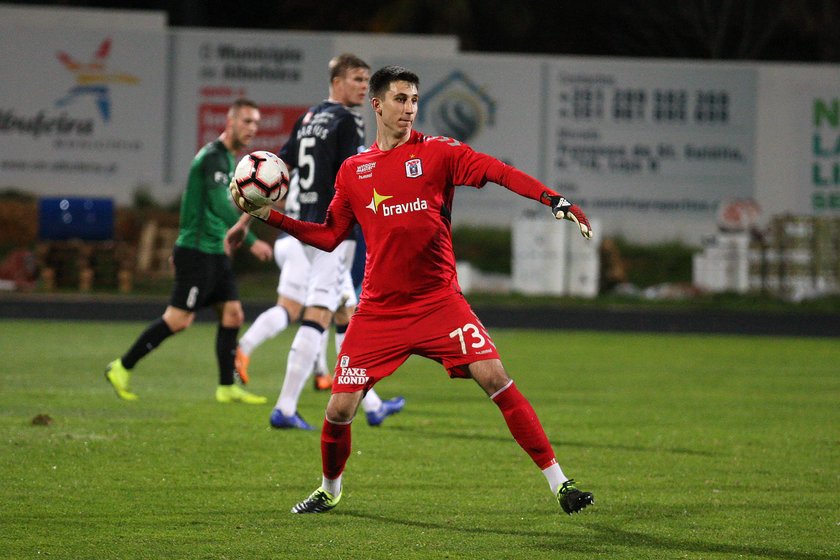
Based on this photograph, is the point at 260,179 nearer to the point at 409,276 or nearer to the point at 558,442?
the point at 409,276

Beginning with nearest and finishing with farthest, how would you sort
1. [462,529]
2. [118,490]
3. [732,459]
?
[462,529] < [118,490] < [732,459]

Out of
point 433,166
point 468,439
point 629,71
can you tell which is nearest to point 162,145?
point 629,71

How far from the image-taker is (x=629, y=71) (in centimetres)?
2859

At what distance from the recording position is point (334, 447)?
6.18 meters

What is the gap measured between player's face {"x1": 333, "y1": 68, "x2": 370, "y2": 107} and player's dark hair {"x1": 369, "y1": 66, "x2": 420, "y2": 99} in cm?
271

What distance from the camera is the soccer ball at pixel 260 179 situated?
604 cm

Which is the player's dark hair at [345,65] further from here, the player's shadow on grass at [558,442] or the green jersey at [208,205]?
the player's shadow on grass at [558,442]

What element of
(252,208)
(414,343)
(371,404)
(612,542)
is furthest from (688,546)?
(371,404)

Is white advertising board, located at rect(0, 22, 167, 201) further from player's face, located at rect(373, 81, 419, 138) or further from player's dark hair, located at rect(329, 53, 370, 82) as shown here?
player's face, located at rect(373, 81, 419, 138)

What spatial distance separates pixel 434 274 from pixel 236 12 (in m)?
32.3

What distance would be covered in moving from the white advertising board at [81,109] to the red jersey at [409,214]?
2290 cm

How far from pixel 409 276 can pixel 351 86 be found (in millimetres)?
3223

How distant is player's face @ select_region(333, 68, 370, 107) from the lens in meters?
8.90

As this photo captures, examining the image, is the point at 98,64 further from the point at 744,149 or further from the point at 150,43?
the point at 744,149
